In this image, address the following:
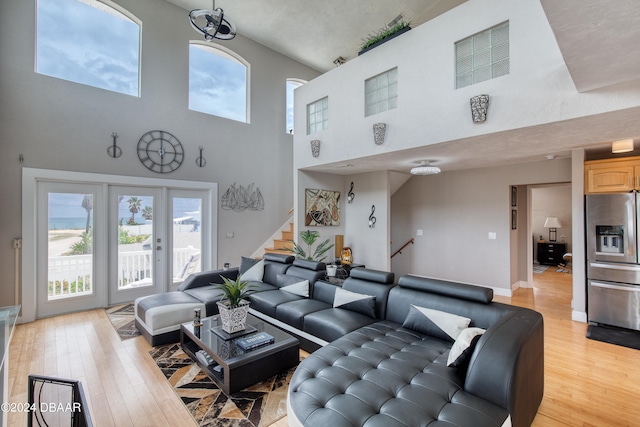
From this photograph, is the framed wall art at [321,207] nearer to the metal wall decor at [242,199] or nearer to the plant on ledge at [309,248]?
the plant on ledge at [309,248]

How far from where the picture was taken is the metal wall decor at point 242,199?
19.8ft

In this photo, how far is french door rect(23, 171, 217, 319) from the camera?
4.20 m

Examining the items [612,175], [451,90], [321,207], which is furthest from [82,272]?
[612,175]

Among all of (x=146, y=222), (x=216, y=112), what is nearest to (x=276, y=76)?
(x=216, y=112)

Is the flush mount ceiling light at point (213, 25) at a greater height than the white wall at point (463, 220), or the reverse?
the flush mount ceiling light at point (213, 25)

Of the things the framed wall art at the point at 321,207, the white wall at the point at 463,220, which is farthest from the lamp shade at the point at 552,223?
the framed wall art at the point at 321,207

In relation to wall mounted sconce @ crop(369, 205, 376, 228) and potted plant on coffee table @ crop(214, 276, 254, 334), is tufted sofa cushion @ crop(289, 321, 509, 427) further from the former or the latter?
wall mounted sconce @ crop(369, 205, 376, 228)

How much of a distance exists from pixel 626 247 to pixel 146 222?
7.12 meters

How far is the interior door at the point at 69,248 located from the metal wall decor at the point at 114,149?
0.55 meters

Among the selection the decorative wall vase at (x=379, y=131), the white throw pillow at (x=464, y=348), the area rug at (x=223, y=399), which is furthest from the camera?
the decorative wall vase at (x=379, y=131)

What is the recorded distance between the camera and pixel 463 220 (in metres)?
5.96

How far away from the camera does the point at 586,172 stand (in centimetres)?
400

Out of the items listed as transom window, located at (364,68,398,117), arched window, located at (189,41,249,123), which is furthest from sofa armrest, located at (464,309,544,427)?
arched window, located at (189,41,249,123)

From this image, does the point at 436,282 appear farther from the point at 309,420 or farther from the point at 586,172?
the point at 586,172
